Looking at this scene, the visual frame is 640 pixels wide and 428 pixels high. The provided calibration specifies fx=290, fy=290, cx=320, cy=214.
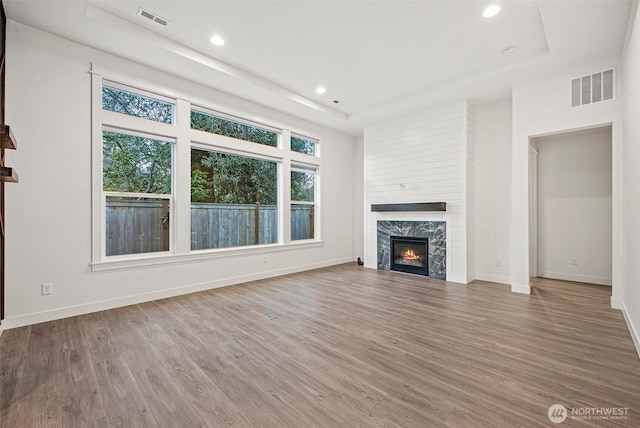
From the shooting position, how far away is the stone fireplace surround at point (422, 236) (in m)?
5.23

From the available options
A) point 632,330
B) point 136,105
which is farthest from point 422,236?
point 136,105

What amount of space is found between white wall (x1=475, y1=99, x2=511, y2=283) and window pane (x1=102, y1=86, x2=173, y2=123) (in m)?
5.18

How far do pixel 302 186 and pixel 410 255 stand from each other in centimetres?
265

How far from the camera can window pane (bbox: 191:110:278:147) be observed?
4.54 meters

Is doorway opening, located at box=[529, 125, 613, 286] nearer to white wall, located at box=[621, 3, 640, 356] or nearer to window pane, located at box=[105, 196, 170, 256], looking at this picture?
white wall, located at box=[621, 3, 640, 356]

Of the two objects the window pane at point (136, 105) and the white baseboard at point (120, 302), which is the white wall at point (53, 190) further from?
the window pane at point (136, 105)

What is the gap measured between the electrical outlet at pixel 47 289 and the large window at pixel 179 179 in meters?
0.46

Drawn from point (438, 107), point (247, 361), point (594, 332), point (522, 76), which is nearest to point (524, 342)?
point (594, 332)

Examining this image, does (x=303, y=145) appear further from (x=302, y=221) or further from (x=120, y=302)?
(x=120, y=302)

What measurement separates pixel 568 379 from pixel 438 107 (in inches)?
178

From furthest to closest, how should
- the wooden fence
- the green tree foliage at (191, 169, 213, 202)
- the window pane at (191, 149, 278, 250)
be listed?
the window pane at (191, 149, 278, 250) < the green tree foliage at (191, 169, 213, 202) < the wooden fence

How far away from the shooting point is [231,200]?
16.9 ft

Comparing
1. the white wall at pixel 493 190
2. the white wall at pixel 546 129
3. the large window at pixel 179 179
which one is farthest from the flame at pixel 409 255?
the large window at pixel 179 179

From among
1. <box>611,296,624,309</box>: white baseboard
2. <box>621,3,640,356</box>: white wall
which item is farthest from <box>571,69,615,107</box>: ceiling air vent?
<box>611,296,624,309</box>: white baseboard
